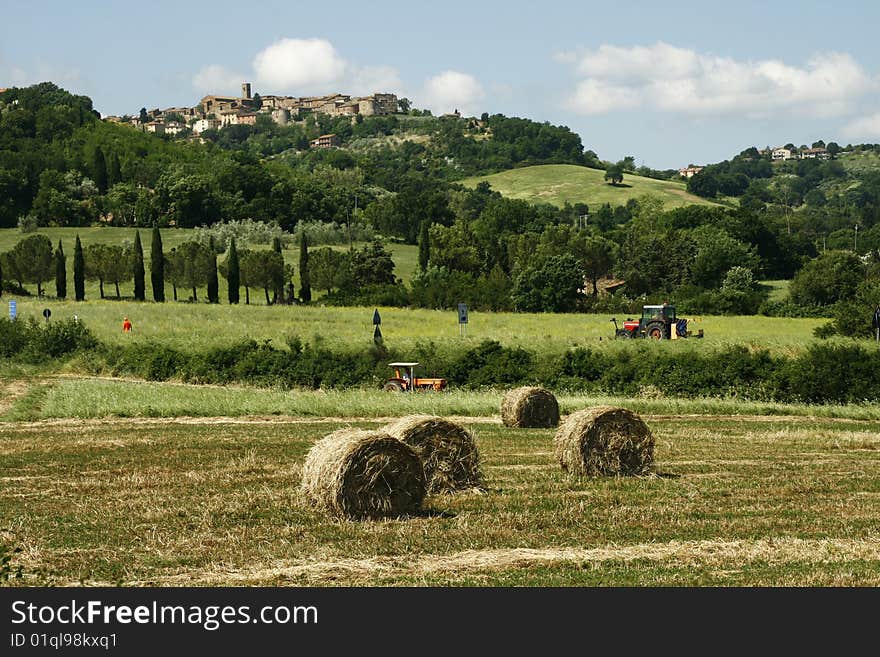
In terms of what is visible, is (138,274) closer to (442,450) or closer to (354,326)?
(354,326)

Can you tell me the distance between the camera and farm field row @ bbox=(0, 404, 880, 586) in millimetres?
11711

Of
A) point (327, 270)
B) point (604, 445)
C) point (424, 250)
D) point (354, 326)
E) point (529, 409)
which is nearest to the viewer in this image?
point (604, 445)

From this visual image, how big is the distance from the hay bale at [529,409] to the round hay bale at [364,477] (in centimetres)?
1338

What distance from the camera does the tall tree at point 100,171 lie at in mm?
167875

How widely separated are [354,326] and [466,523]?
166 feet

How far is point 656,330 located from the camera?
54625 mm

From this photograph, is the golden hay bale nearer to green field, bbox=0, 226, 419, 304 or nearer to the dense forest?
the dense forest

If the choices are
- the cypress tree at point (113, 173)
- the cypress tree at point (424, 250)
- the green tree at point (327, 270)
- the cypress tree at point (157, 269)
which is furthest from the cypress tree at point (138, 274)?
the cypress tree at point (113, 173)

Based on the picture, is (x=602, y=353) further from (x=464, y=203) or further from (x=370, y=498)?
(x=464, y=203)

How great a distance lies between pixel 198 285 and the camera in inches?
3725

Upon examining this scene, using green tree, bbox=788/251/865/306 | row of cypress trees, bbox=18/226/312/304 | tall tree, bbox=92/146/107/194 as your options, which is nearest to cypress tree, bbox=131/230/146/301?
row of cypress trees, bbox=18/226/312/304

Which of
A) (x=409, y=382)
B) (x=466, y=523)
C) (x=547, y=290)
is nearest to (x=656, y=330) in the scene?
(x=409, y=382)

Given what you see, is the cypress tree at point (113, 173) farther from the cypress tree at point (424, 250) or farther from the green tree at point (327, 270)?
the green tree at point (327, 270)

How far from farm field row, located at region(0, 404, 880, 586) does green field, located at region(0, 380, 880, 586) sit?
36mm
